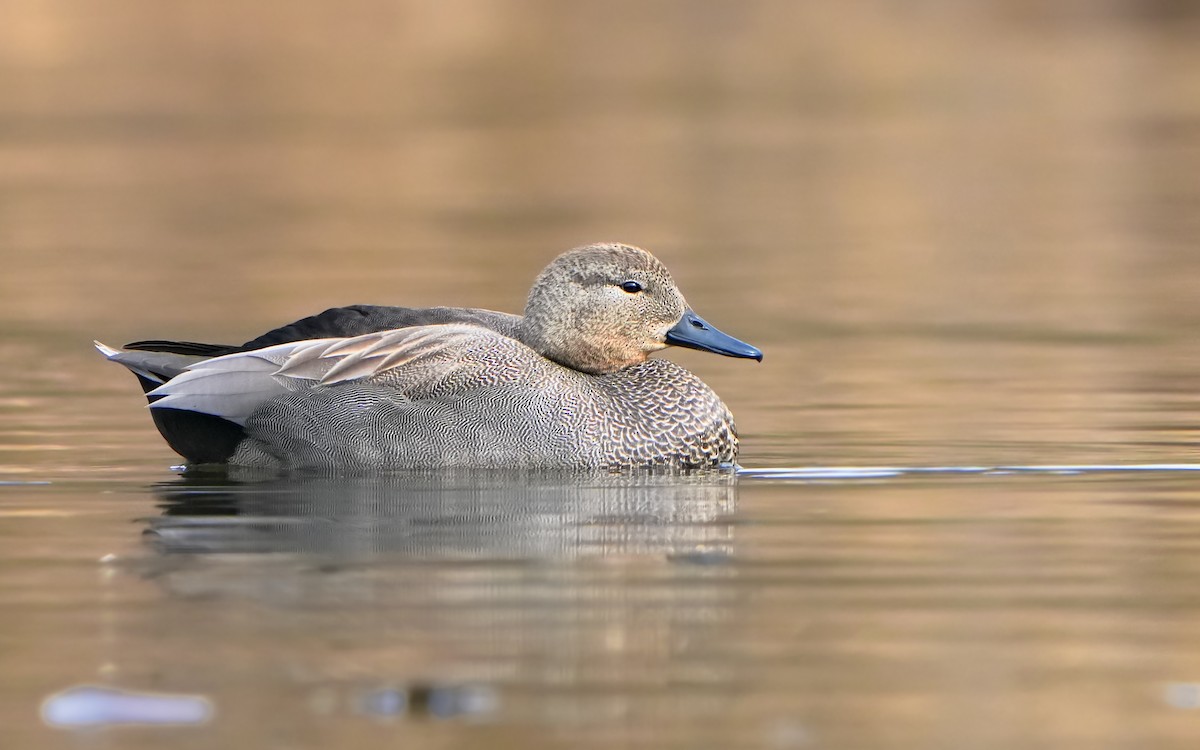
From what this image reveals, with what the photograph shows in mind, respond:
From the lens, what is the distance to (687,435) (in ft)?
30.1

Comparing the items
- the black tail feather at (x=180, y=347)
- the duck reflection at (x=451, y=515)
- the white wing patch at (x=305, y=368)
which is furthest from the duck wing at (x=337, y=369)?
the duck reflection at (x=451, y=515)

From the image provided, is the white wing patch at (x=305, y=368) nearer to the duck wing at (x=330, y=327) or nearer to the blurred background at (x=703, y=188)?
the duck wing at (x=330, y=327)

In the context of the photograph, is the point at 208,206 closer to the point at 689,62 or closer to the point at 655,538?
the point at 655,538

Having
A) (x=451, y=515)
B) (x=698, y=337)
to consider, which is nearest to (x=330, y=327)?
(x=698, y=337)

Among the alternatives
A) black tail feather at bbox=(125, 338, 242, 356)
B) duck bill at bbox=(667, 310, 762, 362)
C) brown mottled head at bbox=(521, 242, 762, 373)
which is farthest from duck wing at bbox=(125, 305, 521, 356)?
duck bill at bbox=(667, 310, 762, 362)

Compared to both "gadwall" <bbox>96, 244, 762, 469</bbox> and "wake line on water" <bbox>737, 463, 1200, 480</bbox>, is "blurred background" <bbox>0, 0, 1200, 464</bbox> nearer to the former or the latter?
"wake line on water" <bbox>737, 463, 1200, 480</bbox>

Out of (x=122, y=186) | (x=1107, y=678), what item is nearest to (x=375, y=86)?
(x=122, y=186)

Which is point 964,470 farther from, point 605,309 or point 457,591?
point 457,591

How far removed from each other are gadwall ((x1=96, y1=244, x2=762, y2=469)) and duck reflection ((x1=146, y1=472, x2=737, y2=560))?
13cm

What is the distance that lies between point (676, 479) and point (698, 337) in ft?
2.58

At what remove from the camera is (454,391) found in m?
8.91

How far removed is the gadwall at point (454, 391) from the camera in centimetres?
890

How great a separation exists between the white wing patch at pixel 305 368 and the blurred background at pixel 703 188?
147 cm

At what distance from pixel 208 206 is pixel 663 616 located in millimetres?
16236
